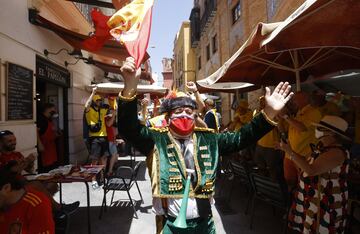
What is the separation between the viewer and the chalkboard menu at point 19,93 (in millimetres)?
5109

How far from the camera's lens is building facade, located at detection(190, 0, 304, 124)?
9.30 m

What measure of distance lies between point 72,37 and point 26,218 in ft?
16.2

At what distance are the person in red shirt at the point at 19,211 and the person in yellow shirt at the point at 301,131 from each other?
2.82m

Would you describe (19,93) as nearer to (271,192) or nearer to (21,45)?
(21,45)

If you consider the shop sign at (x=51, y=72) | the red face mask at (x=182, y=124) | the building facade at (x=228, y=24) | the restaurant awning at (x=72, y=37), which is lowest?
the red face mask at (x=182, y=124)

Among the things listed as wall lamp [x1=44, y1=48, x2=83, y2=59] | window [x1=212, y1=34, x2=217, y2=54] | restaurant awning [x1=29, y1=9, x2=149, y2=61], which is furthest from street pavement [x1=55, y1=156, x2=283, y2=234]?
window [x1=212, y1=34, x2=217, y2=54]

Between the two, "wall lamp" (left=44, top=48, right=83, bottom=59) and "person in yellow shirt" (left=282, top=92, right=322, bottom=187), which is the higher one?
"wall lamp" (left=44, top=48, right=83, bottom=59)

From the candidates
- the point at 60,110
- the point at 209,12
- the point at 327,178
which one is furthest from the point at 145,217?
the point at 209,12

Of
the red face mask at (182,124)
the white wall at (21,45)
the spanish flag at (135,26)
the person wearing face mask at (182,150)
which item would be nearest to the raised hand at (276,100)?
the person wearing face mask at (182,150)

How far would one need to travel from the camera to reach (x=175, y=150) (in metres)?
2.37

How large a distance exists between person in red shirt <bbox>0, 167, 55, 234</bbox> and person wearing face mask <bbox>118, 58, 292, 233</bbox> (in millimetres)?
857

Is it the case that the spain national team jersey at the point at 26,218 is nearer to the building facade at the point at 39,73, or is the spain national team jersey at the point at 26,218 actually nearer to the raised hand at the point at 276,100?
the raised hand at the point at 276,100

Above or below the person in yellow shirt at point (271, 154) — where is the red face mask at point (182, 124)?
above

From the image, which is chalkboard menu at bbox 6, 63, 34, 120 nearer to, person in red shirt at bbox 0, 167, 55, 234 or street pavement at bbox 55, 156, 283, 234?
street pavement at bbox 55, 156, 283, 234
